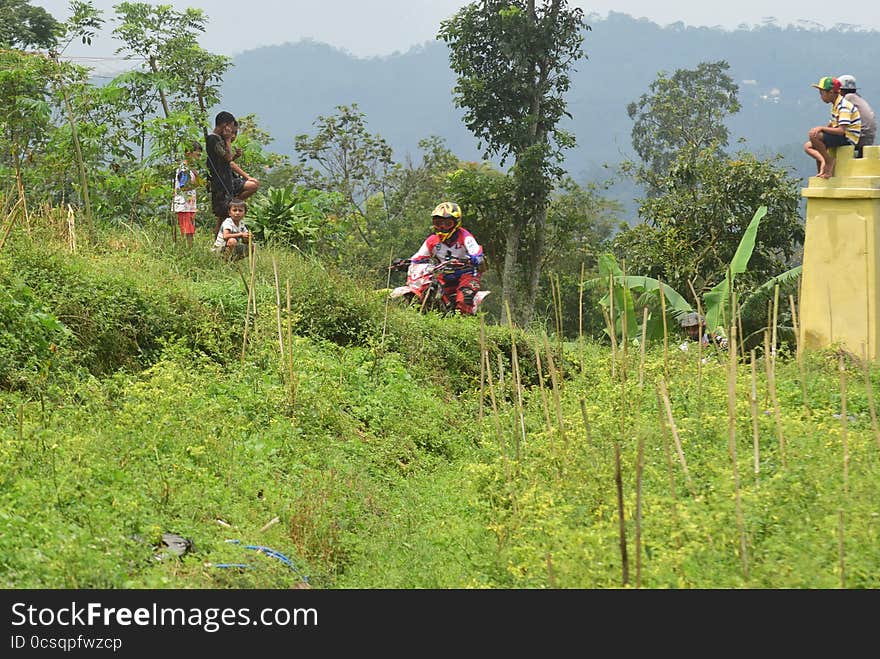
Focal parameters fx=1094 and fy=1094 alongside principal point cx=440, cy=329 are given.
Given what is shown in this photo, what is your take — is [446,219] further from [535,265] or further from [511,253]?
[535,265]

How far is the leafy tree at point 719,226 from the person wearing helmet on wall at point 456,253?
18.7ft

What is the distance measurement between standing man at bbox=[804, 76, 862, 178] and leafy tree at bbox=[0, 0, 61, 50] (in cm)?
1505

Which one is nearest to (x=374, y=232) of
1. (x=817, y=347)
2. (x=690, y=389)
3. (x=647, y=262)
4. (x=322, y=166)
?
(x=322, y=166)

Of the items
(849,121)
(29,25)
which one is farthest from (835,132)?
(29,25)

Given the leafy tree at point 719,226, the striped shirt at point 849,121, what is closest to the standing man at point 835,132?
the striped shirt at point 849,121

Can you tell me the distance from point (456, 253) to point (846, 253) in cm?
376

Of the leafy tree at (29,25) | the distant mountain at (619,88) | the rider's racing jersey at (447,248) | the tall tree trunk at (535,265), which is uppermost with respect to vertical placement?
the distant mountain at (619,88)

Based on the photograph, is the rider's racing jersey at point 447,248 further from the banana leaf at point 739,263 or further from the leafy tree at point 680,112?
the leafy tree at point 680,112

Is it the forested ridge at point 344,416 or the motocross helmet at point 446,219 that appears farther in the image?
the motocross helmet at point 446,219

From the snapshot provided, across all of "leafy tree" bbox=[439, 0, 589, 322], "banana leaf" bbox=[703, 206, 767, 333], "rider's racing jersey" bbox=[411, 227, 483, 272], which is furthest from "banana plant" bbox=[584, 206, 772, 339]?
"leafy tree" bbox=[439, 0, 589, 322]

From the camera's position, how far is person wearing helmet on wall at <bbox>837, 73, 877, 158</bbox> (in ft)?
34.3

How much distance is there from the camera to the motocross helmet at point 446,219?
1095 cm

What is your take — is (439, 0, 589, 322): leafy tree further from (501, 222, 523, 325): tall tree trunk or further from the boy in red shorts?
the boy in red shorts

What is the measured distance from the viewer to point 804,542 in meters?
4.25
